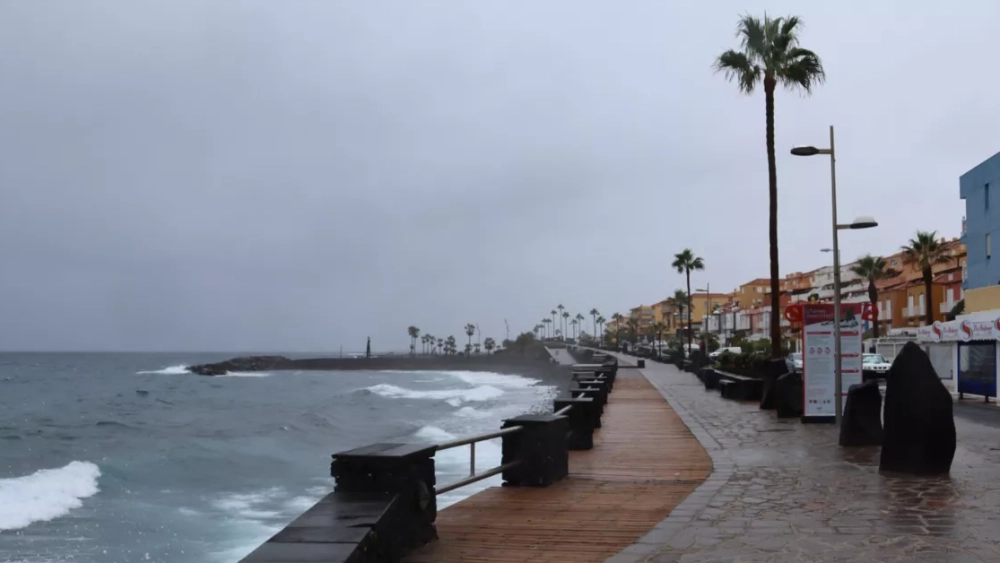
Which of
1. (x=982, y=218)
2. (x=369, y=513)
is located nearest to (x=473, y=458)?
(x=369, y=513)

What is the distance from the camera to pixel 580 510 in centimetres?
799

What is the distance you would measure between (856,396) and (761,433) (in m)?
2.77

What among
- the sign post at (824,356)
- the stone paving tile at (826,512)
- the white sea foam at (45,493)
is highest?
the sign post at (824,356)

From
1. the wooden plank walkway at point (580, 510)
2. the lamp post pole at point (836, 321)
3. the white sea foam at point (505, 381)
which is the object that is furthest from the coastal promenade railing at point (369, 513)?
the white sea foam at point (505, 381)

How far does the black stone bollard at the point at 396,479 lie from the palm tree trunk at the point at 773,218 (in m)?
25.4

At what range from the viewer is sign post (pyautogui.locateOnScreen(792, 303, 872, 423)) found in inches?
688

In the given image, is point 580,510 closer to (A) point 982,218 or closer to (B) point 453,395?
(A) point 982,218

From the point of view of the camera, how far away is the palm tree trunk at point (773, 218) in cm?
3005

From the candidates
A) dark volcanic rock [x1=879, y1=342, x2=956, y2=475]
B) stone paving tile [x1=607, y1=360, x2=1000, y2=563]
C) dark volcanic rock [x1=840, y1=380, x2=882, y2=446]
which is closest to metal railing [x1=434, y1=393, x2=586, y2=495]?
stone paving tile [x1=607, y1=360, x2=1000, y2=563]

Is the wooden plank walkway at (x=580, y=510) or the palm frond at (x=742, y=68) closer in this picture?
the wooden plank walkway at (x=580, y=510)

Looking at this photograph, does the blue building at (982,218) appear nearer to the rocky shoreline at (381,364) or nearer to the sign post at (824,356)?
the sign post at (824,356)

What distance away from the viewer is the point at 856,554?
626 cm

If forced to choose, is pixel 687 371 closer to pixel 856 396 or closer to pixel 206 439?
pixel 206 439

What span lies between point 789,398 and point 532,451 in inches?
468
